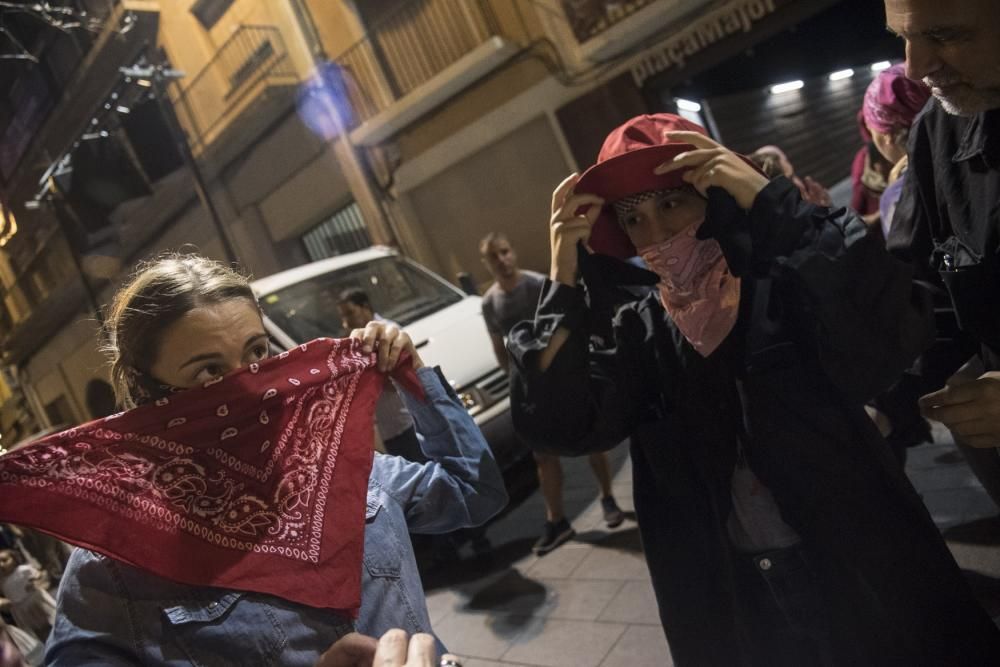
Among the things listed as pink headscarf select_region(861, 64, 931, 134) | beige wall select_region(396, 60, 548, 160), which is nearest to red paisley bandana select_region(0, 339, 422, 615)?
pink headscarf select_region(861, 64, 931, 134)

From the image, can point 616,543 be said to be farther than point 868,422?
Yes

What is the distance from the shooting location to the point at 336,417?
165cm

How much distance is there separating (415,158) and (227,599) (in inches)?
475

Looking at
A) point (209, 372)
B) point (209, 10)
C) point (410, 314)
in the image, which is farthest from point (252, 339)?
point (209, 10)

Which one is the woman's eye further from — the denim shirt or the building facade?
the building facade

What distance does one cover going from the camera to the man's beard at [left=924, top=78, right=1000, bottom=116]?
4.58 ft

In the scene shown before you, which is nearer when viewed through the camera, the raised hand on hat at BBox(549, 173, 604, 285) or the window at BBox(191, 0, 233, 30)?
the raised hand on hat at BBox(549, 173, 604, 285)

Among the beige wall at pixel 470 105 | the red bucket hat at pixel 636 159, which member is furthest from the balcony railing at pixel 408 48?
the red bucket hat at pixel 636 159

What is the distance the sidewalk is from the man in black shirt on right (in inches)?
70.2

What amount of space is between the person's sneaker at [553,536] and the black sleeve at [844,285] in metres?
3.35

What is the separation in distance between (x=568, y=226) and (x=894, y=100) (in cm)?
191

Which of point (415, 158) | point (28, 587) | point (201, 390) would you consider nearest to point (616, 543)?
point (201, 390)

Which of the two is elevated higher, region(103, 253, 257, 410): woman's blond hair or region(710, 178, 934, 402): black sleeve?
region(103, 253, 257, 410): woman's blond hair

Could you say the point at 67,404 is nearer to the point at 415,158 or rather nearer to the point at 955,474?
the point at 415,158
